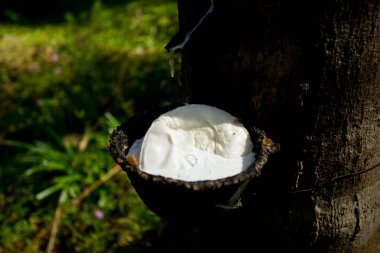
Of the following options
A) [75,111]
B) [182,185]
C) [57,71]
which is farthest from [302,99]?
[57,71]

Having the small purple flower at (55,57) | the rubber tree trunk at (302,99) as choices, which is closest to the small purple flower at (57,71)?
the small purple flower at (55,57)

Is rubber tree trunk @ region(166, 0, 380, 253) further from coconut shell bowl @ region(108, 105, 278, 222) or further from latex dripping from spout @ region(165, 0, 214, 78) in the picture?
coconut shell bowl @ region(108, 105, 278, 222)

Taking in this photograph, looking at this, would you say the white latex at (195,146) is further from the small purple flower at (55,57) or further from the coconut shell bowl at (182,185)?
the small purple flower at (55,57)

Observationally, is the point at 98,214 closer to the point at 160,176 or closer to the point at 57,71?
the point at 160,176

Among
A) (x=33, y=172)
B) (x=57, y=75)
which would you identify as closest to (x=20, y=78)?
(x=57, y=75)

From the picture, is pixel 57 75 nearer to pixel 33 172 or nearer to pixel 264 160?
pixel 33 172

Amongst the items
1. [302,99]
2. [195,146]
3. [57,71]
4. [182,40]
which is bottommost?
[57,71]

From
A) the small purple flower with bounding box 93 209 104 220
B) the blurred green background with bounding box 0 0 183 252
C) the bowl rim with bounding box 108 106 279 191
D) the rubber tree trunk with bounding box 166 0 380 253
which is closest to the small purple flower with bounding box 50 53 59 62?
the blurred green background with bounding box 0 0 183 252
